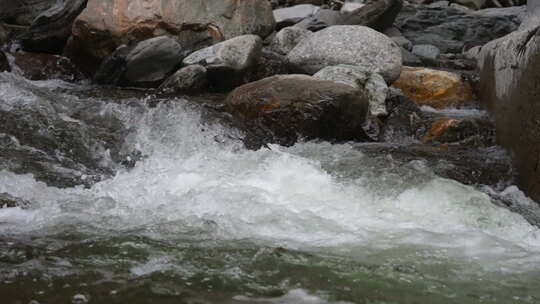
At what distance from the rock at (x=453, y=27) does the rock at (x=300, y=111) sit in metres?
6.36

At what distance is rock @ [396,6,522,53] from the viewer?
12.6 m

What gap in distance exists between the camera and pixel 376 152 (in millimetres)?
6031

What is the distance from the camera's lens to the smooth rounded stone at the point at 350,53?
834 centimetres

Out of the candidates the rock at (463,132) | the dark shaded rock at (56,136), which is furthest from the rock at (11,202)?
the rock at (463,132)

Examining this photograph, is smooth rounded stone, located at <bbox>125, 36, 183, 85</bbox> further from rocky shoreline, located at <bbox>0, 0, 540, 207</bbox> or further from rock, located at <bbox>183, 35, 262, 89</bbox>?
rock, located at <bbox>183, 35, 262, 89</bbox>

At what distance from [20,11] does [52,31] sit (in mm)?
3098

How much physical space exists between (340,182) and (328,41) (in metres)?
3.96

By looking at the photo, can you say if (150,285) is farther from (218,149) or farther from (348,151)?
(348,151)

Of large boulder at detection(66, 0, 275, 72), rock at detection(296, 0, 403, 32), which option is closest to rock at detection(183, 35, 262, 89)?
large boulder at detection(66, 0, 275, 72)

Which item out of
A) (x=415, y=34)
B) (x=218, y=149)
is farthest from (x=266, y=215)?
(x=415, y=34)

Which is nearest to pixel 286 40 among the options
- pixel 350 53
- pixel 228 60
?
pixel 350 53

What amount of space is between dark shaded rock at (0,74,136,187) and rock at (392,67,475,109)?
421 centimetres

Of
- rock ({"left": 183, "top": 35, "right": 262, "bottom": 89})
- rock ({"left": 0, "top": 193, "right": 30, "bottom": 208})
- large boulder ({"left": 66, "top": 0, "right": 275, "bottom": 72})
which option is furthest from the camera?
large boulder ({"left": 66, "top": 0, "right": 275, "bottom": 72})

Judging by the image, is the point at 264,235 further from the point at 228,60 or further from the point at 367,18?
the point at 367,18
